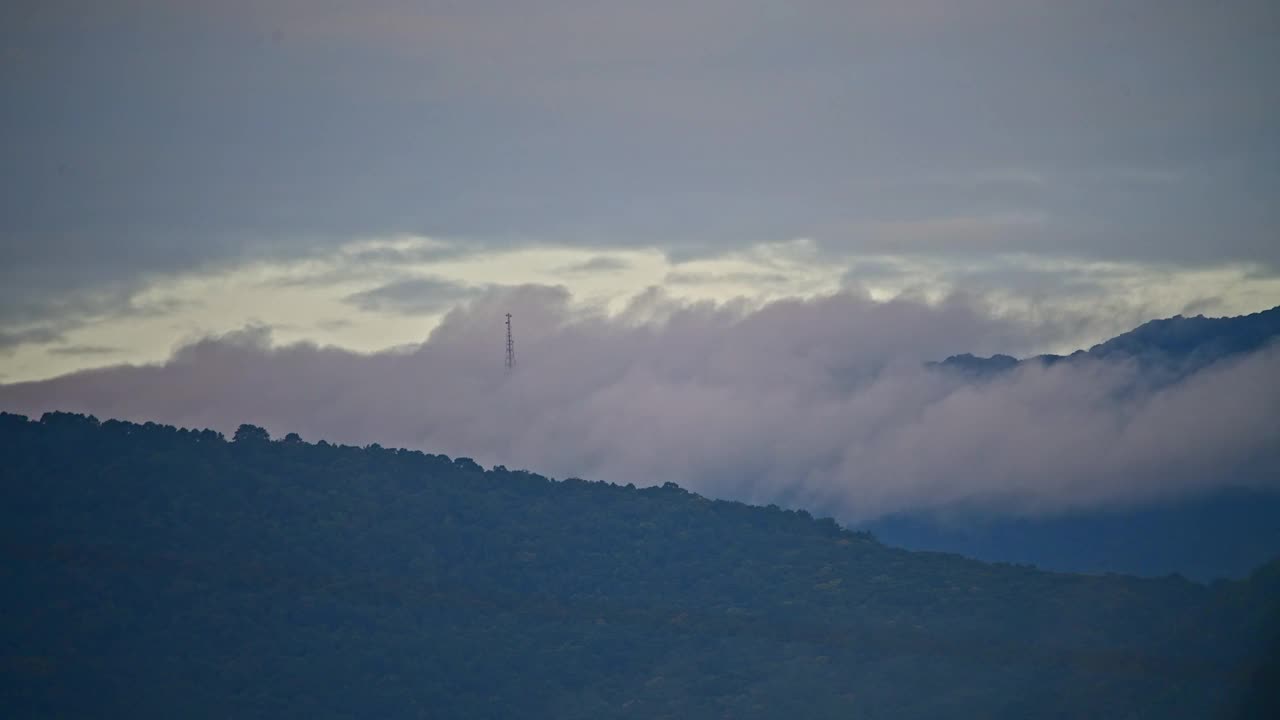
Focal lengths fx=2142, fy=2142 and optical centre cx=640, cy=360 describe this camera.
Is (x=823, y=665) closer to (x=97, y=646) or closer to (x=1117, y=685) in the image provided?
(x=1117, y=685)

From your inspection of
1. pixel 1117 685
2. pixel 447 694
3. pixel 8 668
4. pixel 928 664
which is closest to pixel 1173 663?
pixel 1117 685

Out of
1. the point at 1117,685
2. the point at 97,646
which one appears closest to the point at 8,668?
the point at 97,646

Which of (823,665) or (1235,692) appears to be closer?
(1235,692)

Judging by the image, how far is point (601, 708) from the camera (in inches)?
7628

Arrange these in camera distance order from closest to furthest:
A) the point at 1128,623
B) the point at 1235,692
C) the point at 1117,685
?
the point at 1235,692 < the point at 1117,685 < the point at 1128,623

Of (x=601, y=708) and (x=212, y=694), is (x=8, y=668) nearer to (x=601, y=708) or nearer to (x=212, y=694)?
(x=212, y=694)

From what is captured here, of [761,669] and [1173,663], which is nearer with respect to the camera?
[1173,663]

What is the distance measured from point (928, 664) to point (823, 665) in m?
9.73

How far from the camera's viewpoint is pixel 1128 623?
189500 mm

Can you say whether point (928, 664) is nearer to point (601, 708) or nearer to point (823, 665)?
point (823, 665)

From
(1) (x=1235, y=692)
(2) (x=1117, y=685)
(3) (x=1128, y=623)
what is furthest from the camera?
(3) (x=1128, y=623)

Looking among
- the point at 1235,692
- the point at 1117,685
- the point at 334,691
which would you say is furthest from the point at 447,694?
the point at 1235,692

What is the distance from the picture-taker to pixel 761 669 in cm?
19162

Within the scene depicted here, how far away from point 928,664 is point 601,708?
30102 mm
